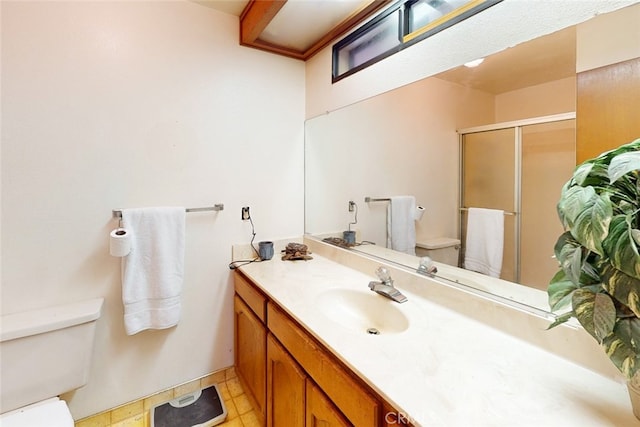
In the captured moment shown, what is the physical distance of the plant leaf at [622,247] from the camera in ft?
1.69

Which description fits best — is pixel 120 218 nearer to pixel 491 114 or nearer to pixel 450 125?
pixel 450 125

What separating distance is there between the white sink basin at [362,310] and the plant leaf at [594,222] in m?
0.71

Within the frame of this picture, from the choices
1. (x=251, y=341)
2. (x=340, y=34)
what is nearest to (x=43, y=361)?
(x=251, y=341)

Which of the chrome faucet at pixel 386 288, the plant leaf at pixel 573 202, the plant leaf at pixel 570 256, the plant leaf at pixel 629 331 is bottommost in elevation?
the chrome faucet at pixel 386 288

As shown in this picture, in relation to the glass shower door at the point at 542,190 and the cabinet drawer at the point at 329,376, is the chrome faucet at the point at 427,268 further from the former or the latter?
the cabinet drawer at the point at 329,376

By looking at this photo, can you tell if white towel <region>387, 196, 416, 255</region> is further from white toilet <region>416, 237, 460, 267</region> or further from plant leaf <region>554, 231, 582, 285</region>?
plant leaf <region>554, 231, 582, 285</region>

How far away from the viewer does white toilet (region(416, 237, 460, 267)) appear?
4.24ft

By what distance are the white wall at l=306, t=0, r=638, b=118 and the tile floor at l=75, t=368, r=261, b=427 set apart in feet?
6.07

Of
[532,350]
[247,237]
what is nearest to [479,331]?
[532,350]

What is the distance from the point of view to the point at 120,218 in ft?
4.94

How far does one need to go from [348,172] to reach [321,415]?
1.38 meters

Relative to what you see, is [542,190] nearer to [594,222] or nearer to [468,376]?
[594,222]

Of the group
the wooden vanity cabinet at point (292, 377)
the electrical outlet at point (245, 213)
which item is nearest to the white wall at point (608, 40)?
the wooden vanity cabinet at point (292, 377)

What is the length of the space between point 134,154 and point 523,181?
1812 millimetres
